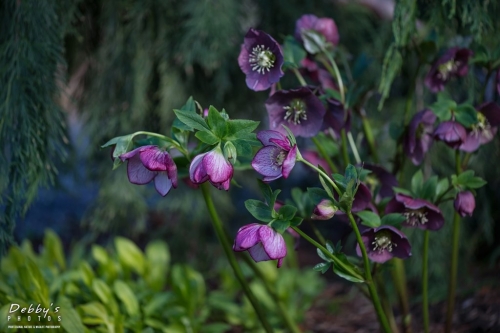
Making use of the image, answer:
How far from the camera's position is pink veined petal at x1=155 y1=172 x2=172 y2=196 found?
834mm

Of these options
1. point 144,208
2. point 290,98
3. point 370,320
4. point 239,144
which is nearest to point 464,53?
point 290,98

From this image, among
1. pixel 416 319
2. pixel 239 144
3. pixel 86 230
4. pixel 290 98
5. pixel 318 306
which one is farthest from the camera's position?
pixel 86 230

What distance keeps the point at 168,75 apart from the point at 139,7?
23cm

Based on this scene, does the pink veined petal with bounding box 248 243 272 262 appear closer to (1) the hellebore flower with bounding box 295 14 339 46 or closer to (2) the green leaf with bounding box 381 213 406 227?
(2) the green leaf with bounding box 381 213 406 227

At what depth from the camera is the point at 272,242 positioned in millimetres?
760

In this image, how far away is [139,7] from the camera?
4.60 ft

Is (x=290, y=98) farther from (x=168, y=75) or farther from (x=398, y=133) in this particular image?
(x=168, y=75)

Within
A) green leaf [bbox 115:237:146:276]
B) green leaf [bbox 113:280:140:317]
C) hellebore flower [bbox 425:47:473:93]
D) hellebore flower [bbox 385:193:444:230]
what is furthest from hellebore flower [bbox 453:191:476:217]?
green leaf [bbox 115:237:146:276]

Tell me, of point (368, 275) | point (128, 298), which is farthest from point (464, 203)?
point (128, 298)

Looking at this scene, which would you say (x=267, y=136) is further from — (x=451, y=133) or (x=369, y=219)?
(x=451, y=133)

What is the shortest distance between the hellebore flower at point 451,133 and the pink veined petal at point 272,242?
363 millimetres

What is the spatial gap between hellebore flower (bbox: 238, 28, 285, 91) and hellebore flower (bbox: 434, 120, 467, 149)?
0.30 meters

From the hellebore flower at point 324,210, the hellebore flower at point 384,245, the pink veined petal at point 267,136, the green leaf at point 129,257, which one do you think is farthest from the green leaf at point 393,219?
the green leaf at point 129,257

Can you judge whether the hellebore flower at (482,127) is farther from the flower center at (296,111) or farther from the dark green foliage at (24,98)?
Answer: the dark green foliage at (24,98)
